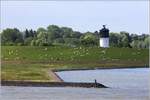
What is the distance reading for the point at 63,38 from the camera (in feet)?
484

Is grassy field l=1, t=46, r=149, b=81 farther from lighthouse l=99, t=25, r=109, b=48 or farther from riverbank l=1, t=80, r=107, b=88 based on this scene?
riverbank l=1, t=80, r=107, b=88

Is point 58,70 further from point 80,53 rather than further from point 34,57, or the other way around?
point 80,53

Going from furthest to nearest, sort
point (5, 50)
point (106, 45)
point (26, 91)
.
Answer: point (106, 45)
point (5, 50)
point (26, 91)

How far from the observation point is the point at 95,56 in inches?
3029

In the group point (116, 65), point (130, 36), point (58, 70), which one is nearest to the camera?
point (58, 70)

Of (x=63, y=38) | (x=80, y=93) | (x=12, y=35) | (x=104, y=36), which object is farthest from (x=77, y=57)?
(x=63, y=38)

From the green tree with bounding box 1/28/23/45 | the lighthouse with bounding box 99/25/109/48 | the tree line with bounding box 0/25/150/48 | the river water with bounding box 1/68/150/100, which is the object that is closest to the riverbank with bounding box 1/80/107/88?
the river water with bounding box 1/68/150/100

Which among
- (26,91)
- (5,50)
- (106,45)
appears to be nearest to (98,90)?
(26,91)

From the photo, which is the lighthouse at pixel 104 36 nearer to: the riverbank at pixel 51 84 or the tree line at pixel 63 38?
the tree line at pixel 63 38

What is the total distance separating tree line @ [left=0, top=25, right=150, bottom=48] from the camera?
11019 cm

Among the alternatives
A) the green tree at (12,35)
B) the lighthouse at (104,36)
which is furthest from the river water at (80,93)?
the green tree at (12,35)

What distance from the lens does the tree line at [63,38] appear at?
110 m

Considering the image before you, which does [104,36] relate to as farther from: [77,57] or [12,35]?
[12,35]

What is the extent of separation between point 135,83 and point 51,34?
4443 inches
